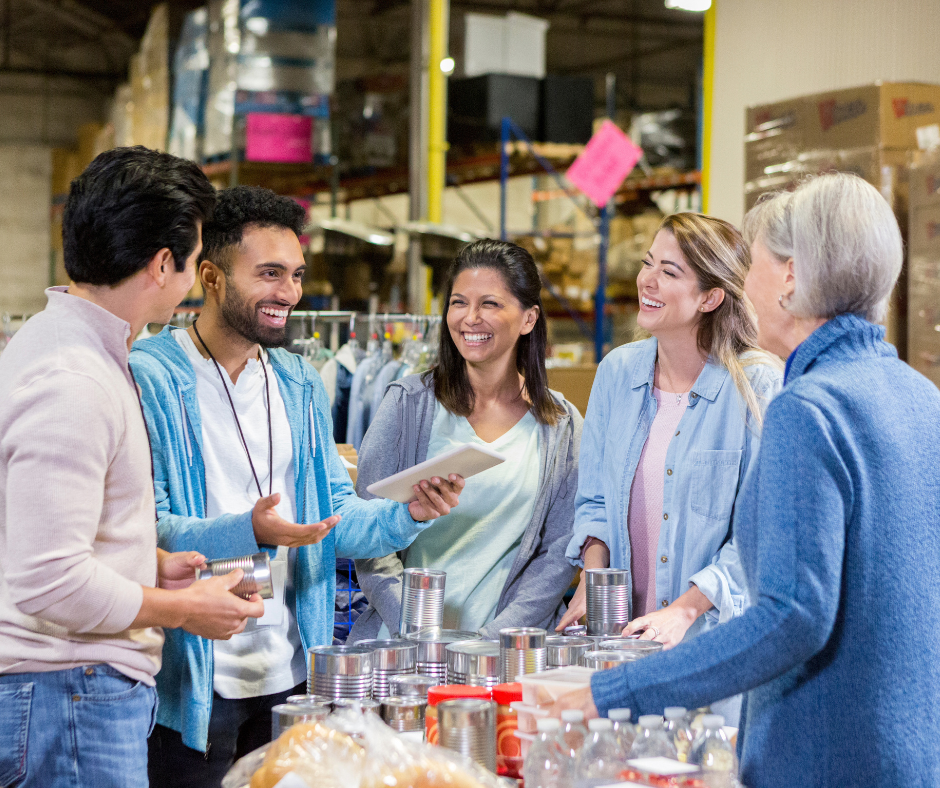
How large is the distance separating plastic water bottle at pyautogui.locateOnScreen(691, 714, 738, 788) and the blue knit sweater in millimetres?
56

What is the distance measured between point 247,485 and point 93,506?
746 millimetres

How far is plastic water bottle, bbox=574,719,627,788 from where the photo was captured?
1.34 metres

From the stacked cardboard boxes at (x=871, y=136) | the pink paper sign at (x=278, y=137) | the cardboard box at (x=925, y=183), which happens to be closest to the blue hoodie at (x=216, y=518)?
the stacked cardboard boxes at (x=871, y=136)

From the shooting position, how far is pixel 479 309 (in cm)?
269

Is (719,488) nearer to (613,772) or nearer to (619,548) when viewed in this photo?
(619,548)

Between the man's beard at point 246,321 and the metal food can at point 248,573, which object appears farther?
the man's beard at point 246,321

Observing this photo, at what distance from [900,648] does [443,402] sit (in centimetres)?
150

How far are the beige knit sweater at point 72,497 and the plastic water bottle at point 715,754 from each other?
0.86m

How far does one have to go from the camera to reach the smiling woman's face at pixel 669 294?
2.43 meters

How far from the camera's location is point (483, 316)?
268 centimetres

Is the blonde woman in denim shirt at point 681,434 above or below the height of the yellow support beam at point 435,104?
below

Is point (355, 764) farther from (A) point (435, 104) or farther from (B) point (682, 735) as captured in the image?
(A) point (435, 104)

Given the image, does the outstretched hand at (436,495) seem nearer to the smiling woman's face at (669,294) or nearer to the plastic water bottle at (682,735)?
the smiling woman's face at (669,294)

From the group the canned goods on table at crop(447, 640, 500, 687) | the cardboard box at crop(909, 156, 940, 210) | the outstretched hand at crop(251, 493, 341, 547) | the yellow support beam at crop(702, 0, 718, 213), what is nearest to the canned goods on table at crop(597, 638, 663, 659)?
the canned goods on table at crop(447, 640, 500, 687)
